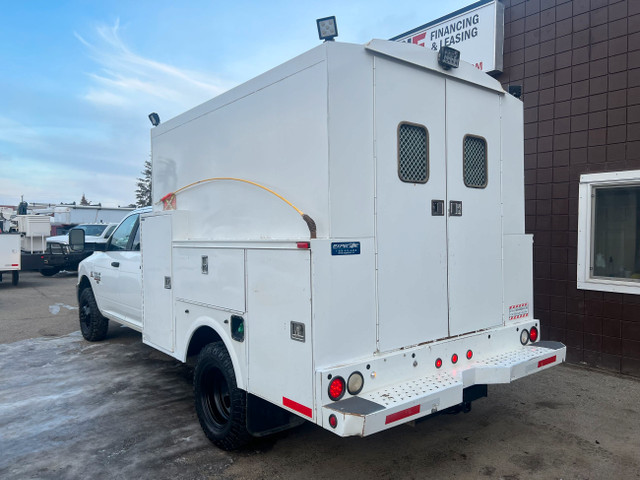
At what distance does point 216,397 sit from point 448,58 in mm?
3301

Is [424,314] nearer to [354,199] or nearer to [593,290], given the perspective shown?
[354,199]

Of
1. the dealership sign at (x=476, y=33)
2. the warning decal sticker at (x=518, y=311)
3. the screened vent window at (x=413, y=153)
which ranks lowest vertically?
the warning decal sticker at (x=518, y=311)

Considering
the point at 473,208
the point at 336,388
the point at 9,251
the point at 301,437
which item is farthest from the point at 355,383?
the point at 9,251

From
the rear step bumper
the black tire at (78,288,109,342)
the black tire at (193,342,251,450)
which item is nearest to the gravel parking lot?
the black tire at (193,342,251,450)

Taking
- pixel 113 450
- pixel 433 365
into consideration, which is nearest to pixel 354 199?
pixel 433 365

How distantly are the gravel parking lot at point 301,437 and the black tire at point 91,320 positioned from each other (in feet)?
3.96

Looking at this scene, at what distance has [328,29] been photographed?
311 centimetres

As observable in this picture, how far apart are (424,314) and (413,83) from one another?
1.69 m

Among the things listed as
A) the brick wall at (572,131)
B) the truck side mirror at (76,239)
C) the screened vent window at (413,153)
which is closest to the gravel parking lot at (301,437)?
the brick wall at (572,131)

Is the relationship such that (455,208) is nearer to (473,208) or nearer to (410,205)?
(473,208)

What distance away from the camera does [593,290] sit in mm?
5973

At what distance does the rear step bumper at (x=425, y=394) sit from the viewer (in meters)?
2.75

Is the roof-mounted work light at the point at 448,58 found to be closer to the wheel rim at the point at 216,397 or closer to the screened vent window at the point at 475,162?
the screened vent window at the point at 475,162

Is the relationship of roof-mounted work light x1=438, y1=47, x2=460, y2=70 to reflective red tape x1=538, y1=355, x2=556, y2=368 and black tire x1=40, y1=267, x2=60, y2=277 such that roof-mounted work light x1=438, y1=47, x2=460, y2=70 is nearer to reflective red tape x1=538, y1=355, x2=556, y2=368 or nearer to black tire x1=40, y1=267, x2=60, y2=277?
reflective red tape x1=538, y1=355, x2=556, y2=368
